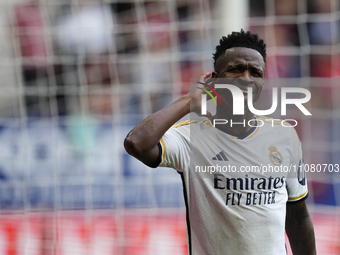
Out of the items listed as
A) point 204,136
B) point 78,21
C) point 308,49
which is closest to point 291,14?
point 308,49

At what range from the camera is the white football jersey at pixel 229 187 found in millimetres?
1437

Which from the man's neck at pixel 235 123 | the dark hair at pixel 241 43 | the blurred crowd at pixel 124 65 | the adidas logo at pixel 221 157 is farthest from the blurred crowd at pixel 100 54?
the adidas logo at pixel 221 157

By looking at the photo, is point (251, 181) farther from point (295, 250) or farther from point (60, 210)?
point (60, 210)

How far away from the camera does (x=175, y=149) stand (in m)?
1.47

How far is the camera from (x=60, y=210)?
3.31m

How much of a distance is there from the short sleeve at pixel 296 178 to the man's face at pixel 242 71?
29 cm

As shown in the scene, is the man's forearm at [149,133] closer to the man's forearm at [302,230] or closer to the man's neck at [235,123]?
the man's neck at [235,123]

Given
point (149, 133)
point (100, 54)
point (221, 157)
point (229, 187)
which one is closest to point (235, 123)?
point (221, 157)

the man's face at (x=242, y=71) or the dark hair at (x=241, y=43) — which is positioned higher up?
the dark hair at (x=241, y=43)

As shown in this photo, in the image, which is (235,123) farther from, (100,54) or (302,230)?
(100,54)

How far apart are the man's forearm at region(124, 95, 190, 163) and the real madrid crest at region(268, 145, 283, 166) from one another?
0.44 metres

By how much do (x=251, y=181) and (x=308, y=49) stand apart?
223 centimetres

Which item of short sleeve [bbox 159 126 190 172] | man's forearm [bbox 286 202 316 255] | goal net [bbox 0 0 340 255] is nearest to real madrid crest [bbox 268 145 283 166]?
man's forearm [bbox 286 202 316 255]

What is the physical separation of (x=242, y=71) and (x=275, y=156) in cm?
39
